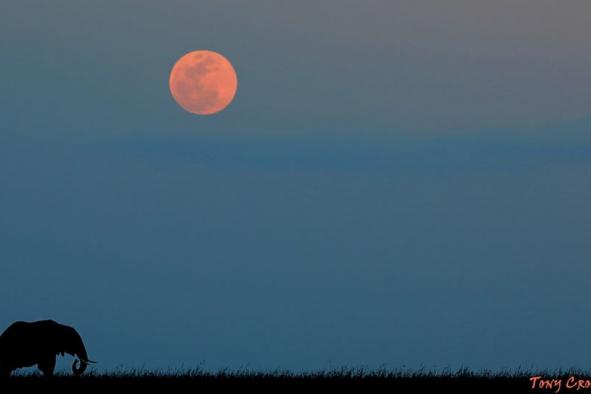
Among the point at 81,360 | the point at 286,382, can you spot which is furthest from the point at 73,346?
the point at 286,382

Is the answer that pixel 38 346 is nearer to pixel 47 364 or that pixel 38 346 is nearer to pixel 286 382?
pixel 47 364

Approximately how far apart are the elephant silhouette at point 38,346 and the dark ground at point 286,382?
2.73m

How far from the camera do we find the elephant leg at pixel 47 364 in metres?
23.3

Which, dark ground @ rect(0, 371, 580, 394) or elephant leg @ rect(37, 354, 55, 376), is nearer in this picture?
dark ground @ rect(0, 371, 580, 394)

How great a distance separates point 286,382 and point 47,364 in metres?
7.54

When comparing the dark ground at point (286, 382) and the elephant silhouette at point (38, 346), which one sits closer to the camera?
the dark ground at point (286, 382)

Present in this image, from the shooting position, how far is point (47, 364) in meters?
23.3

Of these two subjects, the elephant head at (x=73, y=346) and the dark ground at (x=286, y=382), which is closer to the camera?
the dark ground at (x=286, y=382)

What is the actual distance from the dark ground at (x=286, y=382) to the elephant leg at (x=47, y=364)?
2771mm

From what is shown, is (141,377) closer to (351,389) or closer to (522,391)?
(351,389)

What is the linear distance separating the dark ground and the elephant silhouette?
273 cm

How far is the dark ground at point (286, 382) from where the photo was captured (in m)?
18.4

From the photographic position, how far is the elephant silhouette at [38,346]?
23.1m

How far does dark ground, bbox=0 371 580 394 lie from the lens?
18406mm
